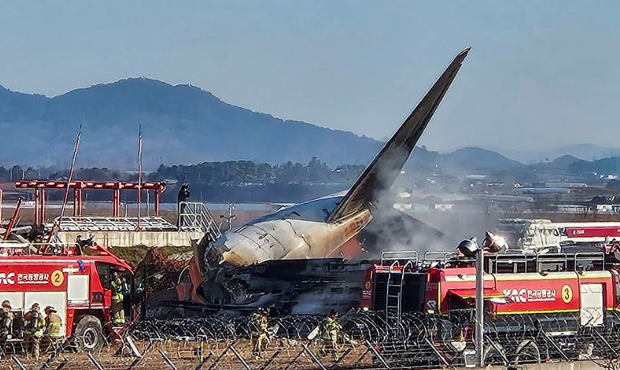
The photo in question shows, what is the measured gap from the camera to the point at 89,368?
23.0 metres

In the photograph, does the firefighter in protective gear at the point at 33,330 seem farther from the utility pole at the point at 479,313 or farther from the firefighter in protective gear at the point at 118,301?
the utility pole at the point at 479,313

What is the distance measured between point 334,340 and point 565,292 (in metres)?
7.65

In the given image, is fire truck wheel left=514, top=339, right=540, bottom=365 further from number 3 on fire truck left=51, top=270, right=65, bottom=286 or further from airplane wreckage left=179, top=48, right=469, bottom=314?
number 3 on fire truck left=51, top=270, right=65, bottom=286

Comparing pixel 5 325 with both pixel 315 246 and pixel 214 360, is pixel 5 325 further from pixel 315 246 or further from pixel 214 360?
pixel 315 246

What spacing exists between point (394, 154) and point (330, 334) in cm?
2191

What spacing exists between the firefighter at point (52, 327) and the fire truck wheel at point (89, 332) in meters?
0.70

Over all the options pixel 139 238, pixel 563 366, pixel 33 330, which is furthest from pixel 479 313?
pixel 139 238

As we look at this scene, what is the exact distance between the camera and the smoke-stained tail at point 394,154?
156ft

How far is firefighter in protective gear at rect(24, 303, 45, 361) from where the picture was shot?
90.8 ft

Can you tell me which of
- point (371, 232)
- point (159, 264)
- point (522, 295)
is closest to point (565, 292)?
point (522, 295)

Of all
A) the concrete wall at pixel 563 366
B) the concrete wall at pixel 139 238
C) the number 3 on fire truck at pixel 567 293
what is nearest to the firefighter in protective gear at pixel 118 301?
the concrete wall at pixel 563 366

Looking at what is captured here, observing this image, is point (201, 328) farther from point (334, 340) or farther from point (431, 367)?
point (431, 367)

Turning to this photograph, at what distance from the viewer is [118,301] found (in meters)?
31.4

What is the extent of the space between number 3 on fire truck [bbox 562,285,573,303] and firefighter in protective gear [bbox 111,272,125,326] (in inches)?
469
